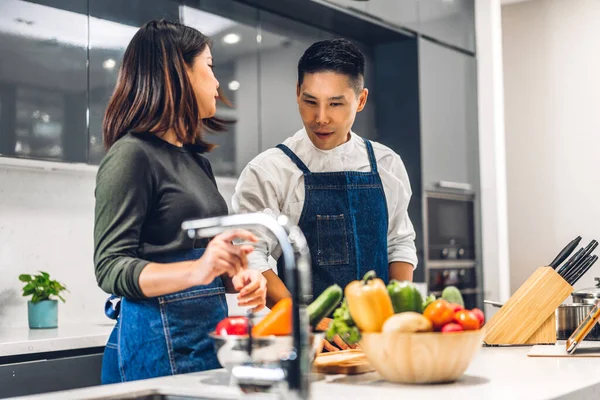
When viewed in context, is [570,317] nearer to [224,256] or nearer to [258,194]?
[258,194]

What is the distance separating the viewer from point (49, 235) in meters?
2.97

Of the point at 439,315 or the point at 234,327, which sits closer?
the point at 234,327

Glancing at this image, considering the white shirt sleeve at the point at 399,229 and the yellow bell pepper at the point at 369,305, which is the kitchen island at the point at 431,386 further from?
the white shirt sleeve at the point at 399,229

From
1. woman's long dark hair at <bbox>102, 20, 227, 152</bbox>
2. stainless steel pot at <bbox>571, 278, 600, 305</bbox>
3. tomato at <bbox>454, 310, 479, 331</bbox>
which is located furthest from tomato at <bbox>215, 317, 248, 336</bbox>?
stainless steel pot at <bbox>571, 278, 600, 305</bbox>

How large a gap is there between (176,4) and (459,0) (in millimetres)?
1899

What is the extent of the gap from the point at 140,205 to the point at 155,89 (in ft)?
0.84

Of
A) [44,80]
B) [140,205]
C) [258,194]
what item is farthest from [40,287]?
[140,205]

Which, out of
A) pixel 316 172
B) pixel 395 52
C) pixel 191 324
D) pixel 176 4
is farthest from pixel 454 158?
pixel 191 324

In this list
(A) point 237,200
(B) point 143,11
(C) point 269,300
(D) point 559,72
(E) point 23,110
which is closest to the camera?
(C) point 269,300

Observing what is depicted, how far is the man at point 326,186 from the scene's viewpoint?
2.02 meters

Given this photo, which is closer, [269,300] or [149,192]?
[149,192]

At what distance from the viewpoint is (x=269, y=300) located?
1.90 metres

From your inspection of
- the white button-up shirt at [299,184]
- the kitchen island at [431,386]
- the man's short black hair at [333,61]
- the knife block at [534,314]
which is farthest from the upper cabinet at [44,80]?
the knife block at [534,314]

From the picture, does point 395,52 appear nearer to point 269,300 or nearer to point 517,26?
point 517,26
